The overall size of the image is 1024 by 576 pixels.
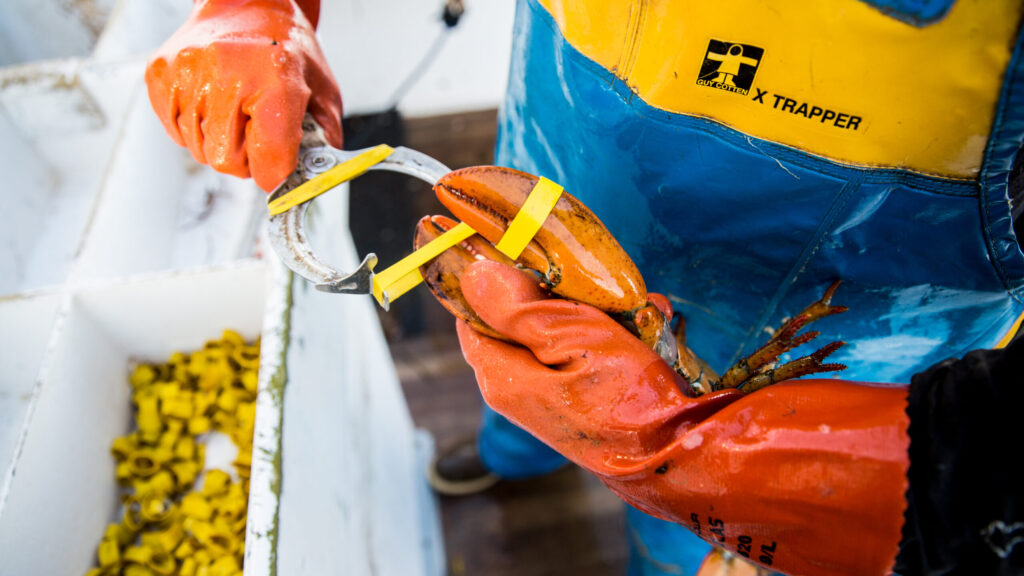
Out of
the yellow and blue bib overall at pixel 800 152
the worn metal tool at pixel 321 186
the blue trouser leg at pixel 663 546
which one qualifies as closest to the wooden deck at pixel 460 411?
the blue trouser leg at pixel 663 546

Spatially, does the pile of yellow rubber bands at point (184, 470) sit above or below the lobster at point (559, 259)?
below

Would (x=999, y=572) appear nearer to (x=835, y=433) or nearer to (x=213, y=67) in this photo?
(x=835, y=433)

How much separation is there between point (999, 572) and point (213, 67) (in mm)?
1238

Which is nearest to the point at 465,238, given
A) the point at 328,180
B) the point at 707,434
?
the point at 328,180

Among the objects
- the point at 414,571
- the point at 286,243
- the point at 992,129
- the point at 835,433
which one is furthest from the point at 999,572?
the point at 414,571

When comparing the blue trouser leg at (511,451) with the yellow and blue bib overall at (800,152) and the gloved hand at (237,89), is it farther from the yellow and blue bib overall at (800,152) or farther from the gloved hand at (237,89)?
Result: the gloved hand at (237,89)

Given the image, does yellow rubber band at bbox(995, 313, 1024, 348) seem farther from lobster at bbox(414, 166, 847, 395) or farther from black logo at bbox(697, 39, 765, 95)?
black logo at bbox(697, 39, 765, 95)

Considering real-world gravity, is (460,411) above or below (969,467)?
below

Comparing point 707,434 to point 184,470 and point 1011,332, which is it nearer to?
point 1011,332

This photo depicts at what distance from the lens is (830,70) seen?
2.23ft

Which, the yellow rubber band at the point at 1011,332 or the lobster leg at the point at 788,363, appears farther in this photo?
the yellow rubber band at the point at 1011,332

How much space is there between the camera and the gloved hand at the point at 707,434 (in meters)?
0.58

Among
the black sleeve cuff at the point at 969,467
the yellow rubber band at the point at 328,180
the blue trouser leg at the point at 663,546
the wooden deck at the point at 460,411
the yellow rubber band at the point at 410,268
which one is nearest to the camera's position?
the black sleeve cuff at the point at 969,467

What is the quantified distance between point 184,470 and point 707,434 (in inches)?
45.6
